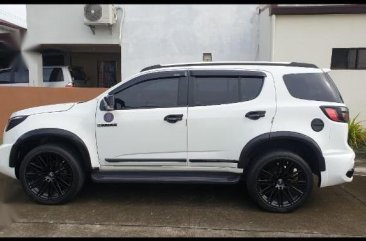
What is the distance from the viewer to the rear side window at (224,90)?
15.1 feet

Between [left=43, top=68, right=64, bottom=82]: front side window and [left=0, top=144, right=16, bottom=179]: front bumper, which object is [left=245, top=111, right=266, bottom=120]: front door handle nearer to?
[left=0, top=144, right=16, bottom=179]: front bumper

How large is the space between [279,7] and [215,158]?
5360 millimetres

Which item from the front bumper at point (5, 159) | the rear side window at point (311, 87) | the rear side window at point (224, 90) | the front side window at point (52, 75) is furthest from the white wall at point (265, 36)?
the front bumper at point (5, 159)

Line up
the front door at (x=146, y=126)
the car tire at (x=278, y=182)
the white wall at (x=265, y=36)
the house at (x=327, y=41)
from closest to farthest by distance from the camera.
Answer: the car tire at (x=278, y=182), the front door at (x=146, y=126), the house at (x=327, y=41), the white wall at (x=265, y=36)

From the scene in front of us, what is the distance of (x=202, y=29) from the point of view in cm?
1055

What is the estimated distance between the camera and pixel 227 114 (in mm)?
4535

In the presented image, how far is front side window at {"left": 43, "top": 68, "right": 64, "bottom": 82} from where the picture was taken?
11.5 m

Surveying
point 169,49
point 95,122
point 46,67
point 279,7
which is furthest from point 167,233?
point 46,67

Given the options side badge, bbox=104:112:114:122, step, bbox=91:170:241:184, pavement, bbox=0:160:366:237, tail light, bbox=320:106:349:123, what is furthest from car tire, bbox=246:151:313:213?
side badge, bbox=104:112:114:122

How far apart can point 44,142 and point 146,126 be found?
1.40 meters

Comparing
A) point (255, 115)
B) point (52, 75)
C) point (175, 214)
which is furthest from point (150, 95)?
point (52, 75)

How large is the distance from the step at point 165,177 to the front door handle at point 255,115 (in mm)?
749

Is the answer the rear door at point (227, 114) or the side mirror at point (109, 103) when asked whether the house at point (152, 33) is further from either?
the side mirror at point (109, 103)

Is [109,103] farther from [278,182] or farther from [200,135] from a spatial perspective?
[278,182]
